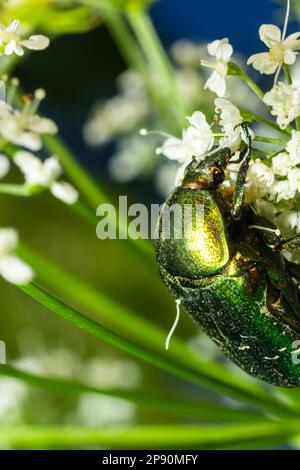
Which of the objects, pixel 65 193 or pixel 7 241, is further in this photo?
pixel 65 193

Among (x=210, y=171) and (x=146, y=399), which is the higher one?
→ (x=210, y=171)

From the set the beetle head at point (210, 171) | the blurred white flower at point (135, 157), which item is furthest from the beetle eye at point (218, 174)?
the blurred white flower at point (135, 157)

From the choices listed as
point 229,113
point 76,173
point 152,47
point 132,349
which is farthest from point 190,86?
point 132,349

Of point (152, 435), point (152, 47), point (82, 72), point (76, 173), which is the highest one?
point (82, 72)

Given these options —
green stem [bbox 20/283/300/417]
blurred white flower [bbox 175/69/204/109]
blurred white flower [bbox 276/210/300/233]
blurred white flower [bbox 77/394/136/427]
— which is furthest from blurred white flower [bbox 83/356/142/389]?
blurred white flower [bbox 276/210/300/233]

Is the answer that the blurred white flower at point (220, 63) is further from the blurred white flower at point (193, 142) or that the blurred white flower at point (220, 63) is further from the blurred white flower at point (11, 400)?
the blurred white flower at point (11, 400)

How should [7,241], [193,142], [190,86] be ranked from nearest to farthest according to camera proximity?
[7,241]
[193,142]
[190,86]

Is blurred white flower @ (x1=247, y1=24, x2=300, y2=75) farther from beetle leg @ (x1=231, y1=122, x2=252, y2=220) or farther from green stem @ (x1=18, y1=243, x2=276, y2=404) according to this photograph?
green stem @ (x1=18, y1=243, x2=276, y2=404)

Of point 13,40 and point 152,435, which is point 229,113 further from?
point 152,435
